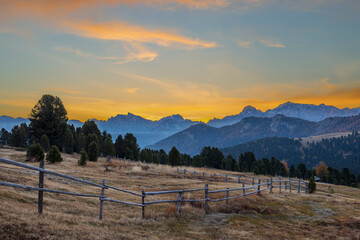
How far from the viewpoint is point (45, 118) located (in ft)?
246

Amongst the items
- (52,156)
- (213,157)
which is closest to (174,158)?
(52,156)

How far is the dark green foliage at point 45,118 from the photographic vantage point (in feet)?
246

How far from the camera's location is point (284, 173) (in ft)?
388

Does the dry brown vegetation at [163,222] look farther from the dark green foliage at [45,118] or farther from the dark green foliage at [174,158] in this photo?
the dark green foliage at [45,118]

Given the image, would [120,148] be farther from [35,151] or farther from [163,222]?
[163,222]

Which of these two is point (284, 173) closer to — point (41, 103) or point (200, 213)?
point (41, 103)

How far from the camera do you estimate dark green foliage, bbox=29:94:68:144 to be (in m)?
74.9

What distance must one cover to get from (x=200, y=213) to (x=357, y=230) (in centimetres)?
872

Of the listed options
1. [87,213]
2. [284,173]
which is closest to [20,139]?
[87,213]

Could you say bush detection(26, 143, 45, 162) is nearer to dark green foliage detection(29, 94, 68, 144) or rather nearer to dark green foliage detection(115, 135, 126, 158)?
dark green foliage detection(29, 94, 68, 144)

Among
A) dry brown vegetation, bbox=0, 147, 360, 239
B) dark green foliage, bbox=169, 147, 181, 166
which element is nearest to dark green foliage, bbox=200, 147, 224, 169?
dark green foliage, bbox=169, 147, 181, 166

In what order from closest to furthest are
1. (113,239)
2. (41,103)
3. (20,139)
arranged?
(113,239)
(41,103)
(20,139)

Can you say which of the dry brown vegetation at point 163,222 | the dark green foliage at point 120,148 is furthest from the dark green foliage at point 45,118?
the dry brown vegetation at point 163,222

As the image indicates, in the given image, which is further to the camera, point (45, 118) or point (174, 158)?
point (45, 118)
